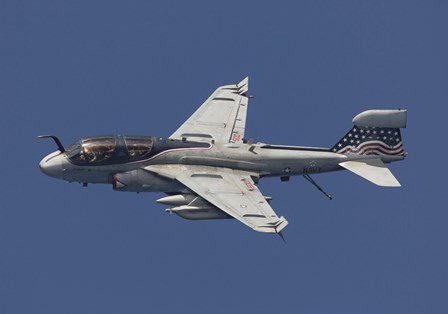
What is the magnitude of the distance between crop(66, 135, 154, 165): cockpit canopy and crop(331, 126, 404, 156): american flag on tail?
12656mm

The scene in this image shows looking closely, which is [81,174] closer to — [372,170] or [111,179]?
[111,179]

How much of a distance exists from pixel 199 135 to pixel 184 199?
284 inches

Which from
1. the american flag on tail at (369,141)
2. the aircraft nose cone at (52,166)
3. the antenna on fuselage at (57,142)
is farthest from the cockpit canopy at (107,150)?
the american flag on tail at (369,141)

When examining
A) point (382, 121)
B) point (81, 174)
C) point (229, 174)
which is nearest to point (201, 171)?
point (229, 174)

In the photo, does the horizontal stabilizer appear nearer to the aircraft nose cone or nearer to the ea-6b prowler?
the ea-6b prowler

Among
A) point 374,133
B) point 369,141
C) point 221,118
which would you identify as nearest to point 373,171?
point 369,141

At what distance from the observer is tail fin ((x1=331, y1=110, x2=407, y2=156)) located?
258 ft

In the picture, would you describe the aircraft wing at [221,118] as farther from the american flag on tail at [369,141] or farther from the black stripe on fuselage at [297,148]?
the american flag on tail at [369,141]

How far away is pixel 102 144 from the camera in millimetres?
74562

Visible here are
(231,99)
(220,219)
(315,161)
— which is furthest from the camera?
(231,99)

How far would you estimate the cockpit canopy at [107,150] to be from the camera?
7425cm

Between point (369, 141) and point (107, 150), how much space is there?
16.7m

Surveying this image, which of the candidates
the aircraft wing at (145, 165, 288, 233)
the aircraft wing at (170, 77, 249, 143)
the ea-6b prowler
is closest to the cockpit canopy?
the ea-6b prowler

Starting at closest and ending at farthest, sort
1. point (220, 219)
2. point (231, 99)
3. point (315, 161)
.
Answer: point (220, 219), point (315, 161), point (231, 99)
